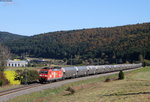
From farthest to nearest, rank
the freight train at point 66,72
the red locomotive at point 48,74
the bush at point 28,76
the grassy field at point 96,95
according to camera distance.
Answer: the bush at point 28,76 < the freight train at point 66,72 < the red locomotive at point 48,74 < the grassy field at point 96,95

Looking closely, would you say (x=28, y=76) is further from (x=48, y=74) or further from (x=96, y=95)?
(x=96, y=95)

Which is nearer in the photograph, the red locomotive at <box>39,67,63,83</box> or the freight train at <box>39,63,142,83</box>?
the red locomotive at <box>39,67,63,83</box>

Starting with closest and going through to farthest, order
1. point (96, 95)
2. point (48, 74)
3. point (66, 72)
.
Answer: point (96, 95) → point (48, 74) → point (66, 72)

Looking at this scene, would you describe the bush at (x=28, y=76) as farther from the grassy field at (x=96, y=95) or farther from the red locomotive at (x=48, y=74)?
the grassy field at (x=96, y=95)

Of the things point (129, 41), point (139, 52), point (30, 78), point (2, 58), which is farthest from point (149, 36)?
point (30, 78)

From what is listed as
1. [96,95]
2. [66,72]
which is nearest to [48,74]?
[66,72]

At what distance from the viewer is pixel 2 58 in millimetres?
70750

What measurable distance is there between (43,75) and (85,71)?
23121 mm

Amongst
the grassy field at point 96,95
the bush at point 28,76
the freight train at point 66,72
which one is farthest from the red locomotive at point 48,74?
the grassy field at point 96,95

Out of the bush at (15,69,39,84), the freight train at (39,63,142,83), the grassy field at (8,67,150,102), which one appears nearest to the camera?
the grassy field at (8,67,150,102)

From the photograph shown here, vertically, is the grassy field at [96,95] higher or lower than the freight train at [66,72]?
lower

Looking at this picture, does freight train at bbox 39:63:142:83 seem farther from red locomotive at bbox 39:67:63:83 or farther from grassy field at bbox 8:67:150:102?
grassy field at bbox 8:67:150:102

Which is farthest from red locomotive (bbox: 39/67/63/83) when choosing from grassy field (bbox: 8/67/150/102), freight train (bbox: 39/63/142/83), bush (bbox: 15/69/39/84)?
grassy field (bbox: 8/67/150/102)

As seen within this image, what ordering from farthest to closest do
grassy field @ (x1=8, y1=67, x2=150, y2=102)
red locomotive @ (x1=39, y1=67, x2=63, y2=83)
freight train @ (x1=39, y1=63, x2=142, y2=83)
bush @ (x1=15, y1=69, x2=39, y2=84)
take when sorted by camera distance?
bush @ (x1=15, y1=69, x2=39, y2=84)
freight train @ (x1=39, y1=63, x2=142, y2=83)
red locomotive @ (x1=39, y1=67, x2=63, y2=83)
grassy field @ (x1=8, y1=67, x2=150, y2=102)
